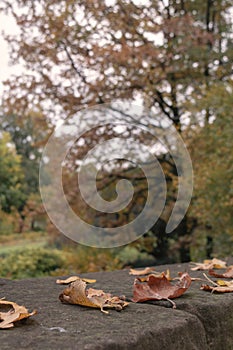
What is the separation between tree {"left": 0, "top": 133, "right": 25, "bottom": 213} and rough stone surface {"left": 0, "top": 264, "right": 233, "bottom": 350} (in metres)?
14.4

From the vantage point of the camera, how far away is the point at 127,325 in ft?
3.57

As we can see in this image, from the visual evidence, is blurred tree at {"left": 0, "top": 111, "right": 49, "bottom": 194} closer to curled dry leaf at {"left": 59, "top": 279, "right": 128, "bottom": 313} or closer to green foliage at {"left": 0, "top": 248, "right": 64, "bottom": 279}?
green foliage at {"left": 0, "top": 248, "right": 64, "bottom": 279}

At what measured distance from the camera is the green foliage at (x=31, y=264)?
8.64m

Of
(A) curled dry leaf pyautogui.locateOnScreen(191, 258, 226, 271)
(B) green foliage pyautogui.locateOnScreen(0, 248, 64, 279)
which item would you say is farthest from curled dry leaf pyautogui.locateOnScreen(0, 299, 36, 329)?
(B) green foliage pyautogui.locateOnScreen(0, 248, 64, 279)

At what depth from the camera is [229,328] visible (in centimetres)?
136

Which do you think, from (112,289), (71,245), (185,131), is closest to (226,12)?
(185,131)

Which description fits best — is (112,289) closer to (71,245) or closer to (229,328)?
(229,328)

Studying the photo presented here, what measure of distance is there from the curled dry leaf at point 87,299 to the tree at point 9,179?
47.2ft

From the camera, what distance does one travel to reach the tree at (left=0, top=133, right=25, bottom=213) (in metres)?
16.1

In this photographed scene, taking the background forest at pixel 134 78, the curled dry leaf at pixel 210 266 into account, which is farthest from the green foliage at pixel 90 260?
Result: the curled dry leaf at pixel 210 266

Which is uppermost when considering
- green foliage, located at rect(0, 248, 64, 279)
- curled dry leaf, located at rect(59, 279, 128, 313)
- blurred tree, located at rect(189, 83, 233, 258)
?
blurred tree, located at rect(189, 83, 233, 258)

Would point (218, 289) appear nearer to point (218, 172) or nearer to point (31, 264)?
point (218, 172)

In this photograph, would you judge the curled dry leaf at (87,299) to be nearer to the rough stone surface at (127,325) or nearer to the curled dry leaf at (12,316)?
the rough stone surface at (127,325)

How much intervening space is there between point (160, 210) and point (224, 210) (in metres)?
1.45
